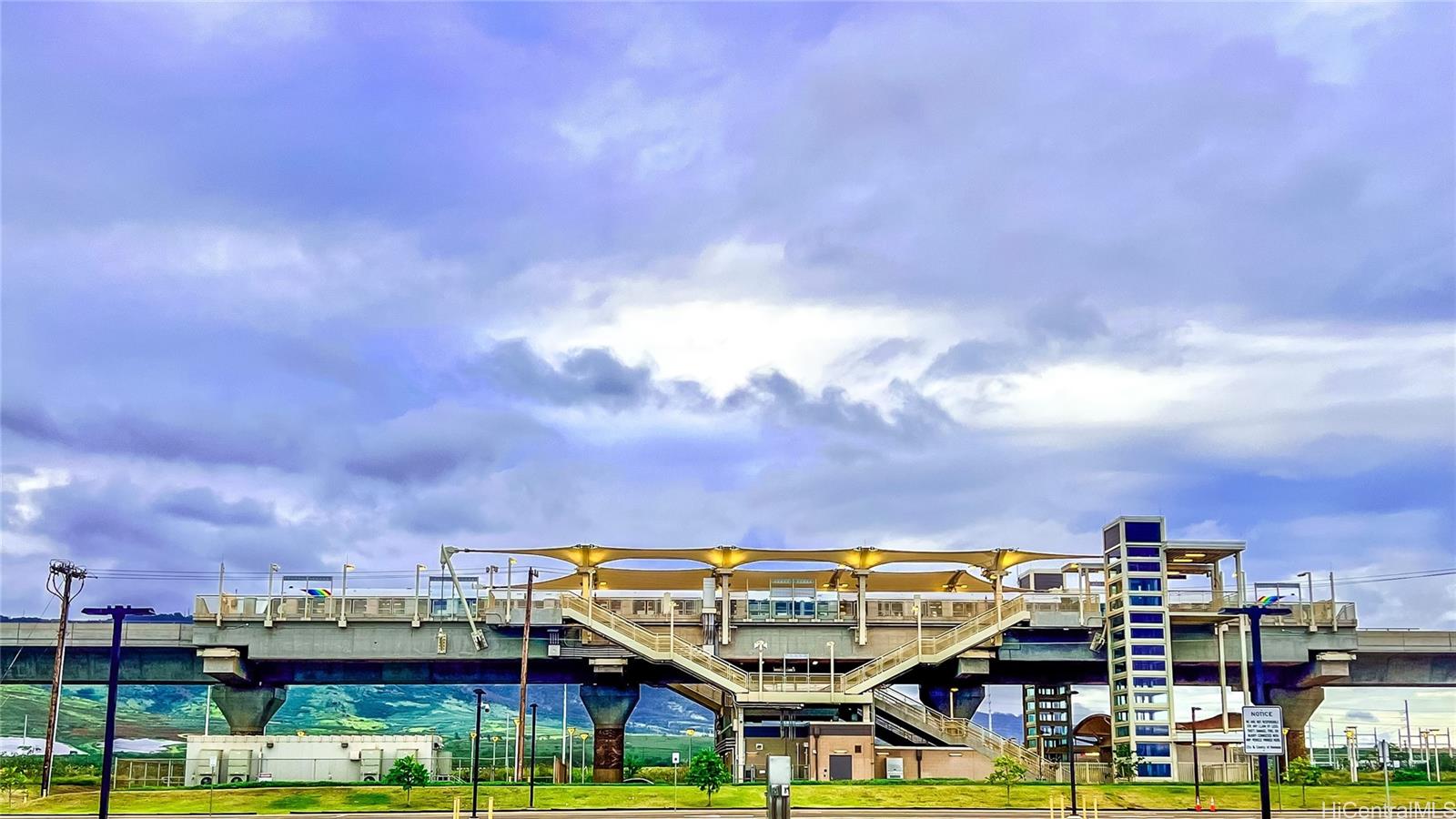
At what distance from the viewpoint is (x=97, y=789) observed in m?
74.3

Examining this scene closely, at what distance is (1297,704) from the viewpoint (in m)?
92.2

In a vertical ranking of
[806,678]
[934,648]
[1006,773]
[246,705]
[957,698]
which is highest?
[934,648]

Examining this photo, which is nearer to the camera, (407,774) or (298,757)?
(407,774)

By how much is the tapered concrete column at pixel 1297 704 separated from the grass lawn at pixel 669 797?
20.2 m

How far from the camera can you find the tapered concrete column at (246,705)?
90.1 meters

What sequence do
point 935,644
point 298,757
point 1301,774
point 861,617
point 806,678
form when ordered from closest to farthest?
point 1301,774, point 298,757, point 806,678, point 935,644, point 861,617

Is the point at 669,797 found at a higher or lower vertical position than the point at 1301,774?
lower

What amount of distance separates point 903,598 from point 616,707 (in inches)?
785

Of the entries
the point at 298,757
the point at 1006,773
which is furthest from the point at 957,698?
the point at 298,757

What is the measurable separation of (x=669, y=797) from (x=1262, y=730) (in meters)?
30.3

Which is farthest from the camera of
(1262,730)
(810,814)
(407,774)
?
(407,774)

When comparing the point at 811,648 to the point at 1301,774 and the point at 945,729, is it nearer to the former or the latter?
the point at 945,729

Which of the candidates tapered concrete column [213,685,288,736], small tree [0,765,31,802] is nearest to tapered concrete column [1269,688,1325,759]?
tapered concrete column [213,685,288,736]

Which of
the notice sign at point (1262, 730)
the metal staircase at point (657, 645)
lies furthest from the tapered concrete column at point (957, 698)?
the notice sign at point (1262, 730)
